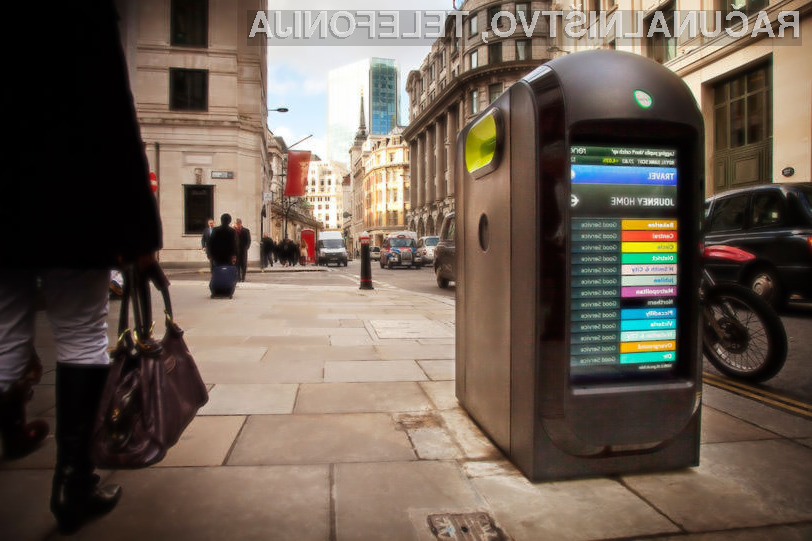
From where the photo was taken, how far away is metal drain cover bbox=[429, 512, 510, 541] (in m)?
1.86

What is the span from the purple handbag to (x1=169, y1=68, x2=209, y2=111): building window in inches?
1035

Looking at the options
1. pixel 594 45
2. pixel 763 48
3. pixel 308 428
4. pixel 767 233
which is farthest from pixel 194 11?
pixel 308 428

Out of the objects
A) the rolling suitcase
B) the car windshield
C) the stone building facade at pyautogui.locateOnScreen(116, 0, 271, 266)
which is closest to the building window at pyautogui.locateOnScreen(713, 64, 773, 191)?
the car windshield

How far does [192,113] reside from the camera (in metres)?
25.4

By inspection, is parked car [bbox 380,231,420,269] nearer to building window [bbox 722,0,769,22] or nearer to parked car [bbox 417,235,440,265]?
parked car [bbox 417,235,440,265]

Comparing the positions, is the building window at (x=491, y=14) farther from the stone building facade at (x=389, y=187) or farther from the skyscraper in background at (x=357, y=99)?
the skyscraper in background at (x=357, y=99)

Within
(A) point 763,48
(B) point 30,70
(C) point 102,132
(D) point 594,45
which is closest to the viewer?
(B) point 30,70

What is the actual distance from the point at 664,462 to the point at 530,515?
0.78 metres

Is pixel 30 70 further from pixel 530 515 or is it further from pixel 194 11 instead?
pixel 194 11

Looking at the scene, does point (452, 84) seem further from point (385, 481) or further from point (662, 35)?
point (385, 481)

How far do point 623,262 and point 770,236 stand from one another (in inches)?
268

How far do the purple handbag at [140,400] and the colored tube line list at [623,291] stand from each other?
5.19 ft

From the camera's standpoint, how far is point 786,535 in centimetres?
188

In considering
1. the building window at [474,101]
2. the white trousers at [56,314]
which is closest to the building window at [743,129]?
the white trousers at [56,314]
